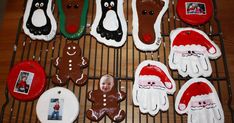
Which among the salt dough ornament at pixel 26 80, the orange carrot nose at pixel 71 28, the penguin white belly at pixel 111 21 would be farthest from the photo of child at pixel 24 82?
the penguin white belly at pixel 111 21

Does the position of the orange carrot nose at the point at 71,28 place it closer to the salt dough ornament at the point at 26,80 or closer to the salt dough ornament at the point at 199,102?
the salt dough ornament at the point at 26,80

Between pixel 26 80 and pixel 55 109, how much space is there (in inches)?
6.2

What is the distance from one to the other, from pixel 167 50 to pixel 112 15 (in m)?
0.25

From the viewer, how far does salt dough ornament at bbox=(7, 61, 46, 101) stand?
3.43 feet

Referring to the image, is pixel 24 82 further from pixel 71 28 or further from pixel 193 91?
pixel 193 91

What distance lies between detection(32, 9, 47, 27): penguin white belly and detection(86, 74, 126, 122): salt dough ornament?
33 cm

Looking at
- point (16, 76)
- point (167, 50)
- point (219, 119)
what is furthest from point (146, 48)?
point (16, 76)

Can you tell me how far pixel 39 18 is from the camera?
1180mm

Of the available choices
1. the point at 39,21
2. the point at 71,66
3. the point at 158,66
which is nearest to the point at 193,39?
the point at 158,66

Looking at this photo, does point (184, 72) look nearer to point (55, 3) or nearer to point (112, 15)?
point (112, 15)

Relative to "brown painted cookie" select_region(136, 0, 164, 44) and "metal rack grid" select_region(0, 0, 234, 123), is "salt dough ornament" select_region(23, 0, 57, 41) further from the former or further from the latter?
"brown painted cookie" select_region(136, 0, 164, 44)

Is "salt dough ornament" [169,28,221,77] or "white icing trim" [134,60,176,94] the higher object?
"salt dough ornament" [169,28,221,77]

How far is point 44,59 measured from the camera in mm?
1139

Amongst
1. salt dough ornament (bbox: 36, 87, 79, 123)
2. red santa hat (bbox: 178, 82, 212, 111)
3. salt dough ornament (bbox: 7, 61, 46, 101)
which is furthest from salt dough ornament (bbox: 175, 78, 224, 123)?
salt dough ornament (bbox: 7, 61, 46, 101)
